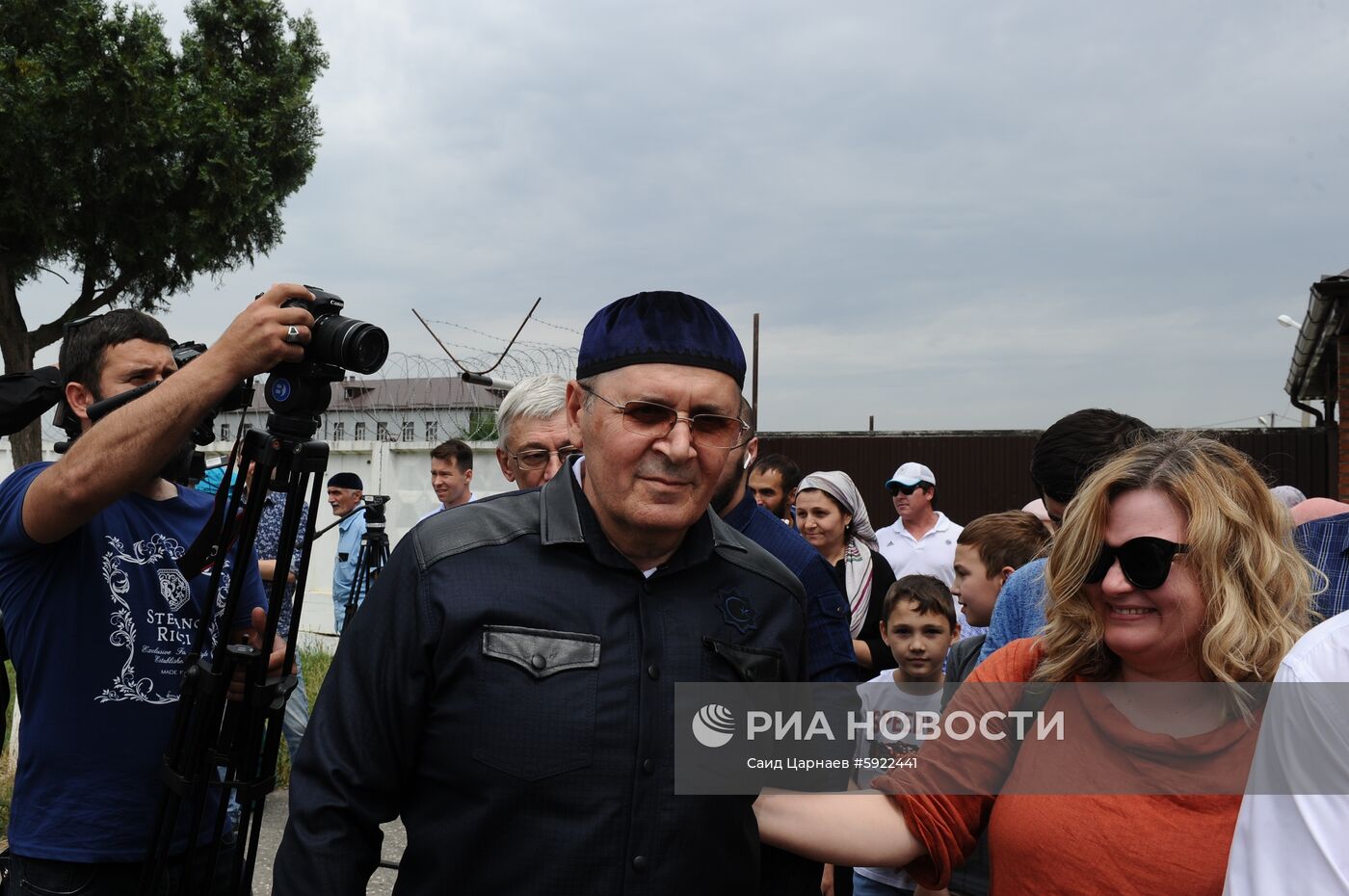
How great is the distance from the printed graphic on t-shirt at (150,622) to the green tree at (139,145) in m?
12.3

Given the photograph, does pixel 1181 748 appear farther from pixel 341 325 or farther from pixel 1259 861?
pixel 341 325

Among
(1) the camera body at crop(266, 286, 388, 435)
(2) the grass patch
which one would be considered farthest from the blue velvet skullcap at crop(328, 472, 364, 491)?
(1) the camera body at crop(266, 286, 388, 435)

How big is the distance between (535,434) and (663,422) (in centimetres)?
179

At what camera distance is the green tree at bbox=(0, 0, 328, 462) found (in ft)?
45.7

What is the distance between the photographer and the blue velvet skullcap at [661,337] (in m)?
1.76

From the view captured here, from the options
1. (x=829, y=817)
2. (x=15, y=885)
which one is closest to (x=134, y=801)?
(x=15, y=885)

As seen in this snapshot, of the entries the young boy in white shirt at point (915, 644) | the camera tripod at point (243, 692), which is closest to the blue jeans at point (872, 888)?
the young boy in white shirt at point (915, 644)

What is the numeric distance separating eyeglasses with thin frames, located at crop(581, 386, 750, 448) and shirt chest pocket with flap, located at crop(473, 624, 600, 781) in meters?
0.36

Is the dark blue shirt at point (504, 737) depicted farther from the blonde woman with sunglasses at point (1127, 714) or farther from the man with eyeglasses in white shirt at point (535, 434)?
the man with eyeglasses in white shirt at point (535, 434)

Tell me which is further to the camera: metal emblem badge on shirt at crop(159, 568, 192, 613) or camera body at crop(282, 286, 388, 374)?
metal emblem badge on shirt at crop(159, 568, 192, 613)

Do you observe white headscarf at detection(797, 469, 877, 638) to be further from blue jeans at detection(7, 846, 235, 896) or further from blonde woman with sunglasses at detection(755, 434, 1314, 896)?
blue jeans at detection(7, 846, 235, 896)

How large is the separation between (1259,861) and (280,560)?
66.3 inches

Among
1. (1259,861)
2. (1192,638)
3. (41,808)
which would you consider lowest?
(41,808)

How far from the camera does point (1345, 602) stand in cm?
230
